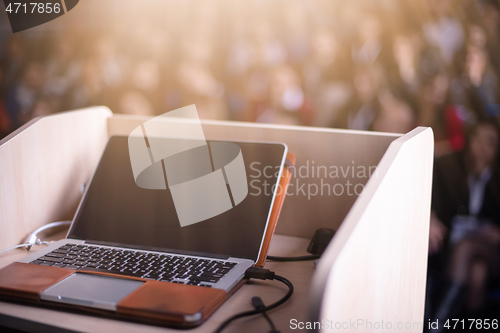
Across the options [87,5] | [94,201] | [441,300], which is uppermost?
[87,5]

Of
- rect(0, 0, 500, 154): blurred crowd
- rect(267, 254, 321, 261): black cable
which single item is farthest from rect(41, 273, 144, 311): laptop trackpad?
rect(0, 0, 500, 154): blurred crowd

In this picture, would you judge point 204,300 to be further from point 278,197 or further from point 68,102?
point 68,102

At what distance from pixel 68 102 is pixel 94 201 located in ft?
5.69

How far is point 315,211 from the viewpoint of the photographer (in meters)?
0.81

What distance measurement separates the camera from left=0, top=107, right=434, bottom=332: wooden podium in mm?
418

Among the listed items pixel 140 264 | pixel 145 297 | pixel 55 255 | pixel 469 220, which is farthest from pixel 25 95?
pixel 469 220

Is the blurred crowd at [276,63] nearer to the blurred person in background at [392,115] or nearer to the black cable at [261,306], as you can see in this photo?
the blurred person in background at [392,115]

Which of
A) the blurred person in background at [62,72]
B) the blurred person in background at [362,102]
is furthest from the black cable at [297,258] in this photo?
the blurred person in background at [62,72]

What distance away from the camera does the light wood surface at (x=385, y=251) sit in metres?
0.37

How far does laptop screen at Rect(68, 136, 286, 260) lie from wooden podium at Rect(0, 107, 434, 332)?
79mm

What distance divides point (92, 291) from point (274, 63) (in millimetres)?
1494

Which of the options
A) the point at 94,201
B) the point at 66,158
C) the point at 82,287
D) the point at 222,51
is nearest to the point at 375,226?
the point at 82,287

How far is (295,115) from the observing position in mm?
1708

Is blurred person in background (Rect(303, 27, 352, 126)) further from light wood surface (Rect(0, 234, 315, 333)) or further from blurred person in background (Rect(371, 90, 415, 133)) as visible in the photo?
light wood surface (Rect(0, 234, 315, 333))
